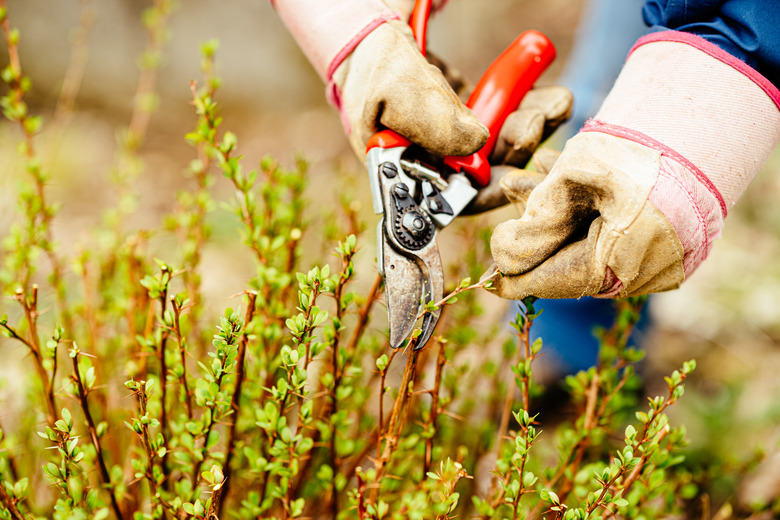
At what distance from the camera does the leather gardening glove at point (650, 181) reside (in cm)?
89

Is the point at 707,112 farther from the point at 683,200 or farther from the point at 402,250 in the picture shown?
the point at 402,250

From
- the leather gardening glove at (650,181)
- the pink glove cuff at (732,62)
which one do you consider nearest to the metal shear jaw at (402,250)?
the leather gardening glove at (650,181)

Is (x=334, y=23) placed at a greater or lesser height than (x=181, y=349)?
greater

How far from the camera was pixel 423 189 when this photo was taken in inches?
44.6

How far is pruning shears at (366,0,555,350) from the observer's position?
39.6 inches

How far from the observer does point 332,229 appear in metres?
1.53

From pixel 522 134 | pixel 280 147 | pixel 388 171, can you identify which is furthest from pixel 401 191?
pixel 280 147

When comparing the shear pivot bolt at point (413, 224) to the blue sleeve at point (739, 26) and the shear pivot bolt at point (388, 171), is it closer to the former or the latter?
the shear pivot bolt at point (388, 171)

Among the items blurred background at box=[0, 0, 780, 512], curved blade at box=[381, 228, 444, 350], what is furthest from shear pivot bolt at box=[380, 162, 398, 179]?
blurred background at box=[0, 0, 780, 512]

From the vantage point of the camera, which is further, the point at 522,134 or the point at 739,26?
the point at 522,134

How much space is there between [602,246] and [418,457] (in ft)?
3.11

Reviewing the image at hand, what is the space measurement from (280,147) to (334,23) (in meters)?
2.81

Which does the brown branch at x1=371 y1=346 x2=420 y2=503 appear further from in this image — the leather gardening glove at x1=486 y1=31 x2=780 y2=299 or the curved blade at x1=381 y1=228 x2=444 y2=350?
the leather gardening glove at x1=486 y1=31 x2=780 y2=299

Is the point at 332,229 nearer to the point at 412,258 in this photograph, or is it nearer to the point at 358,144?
the point at 358,144
